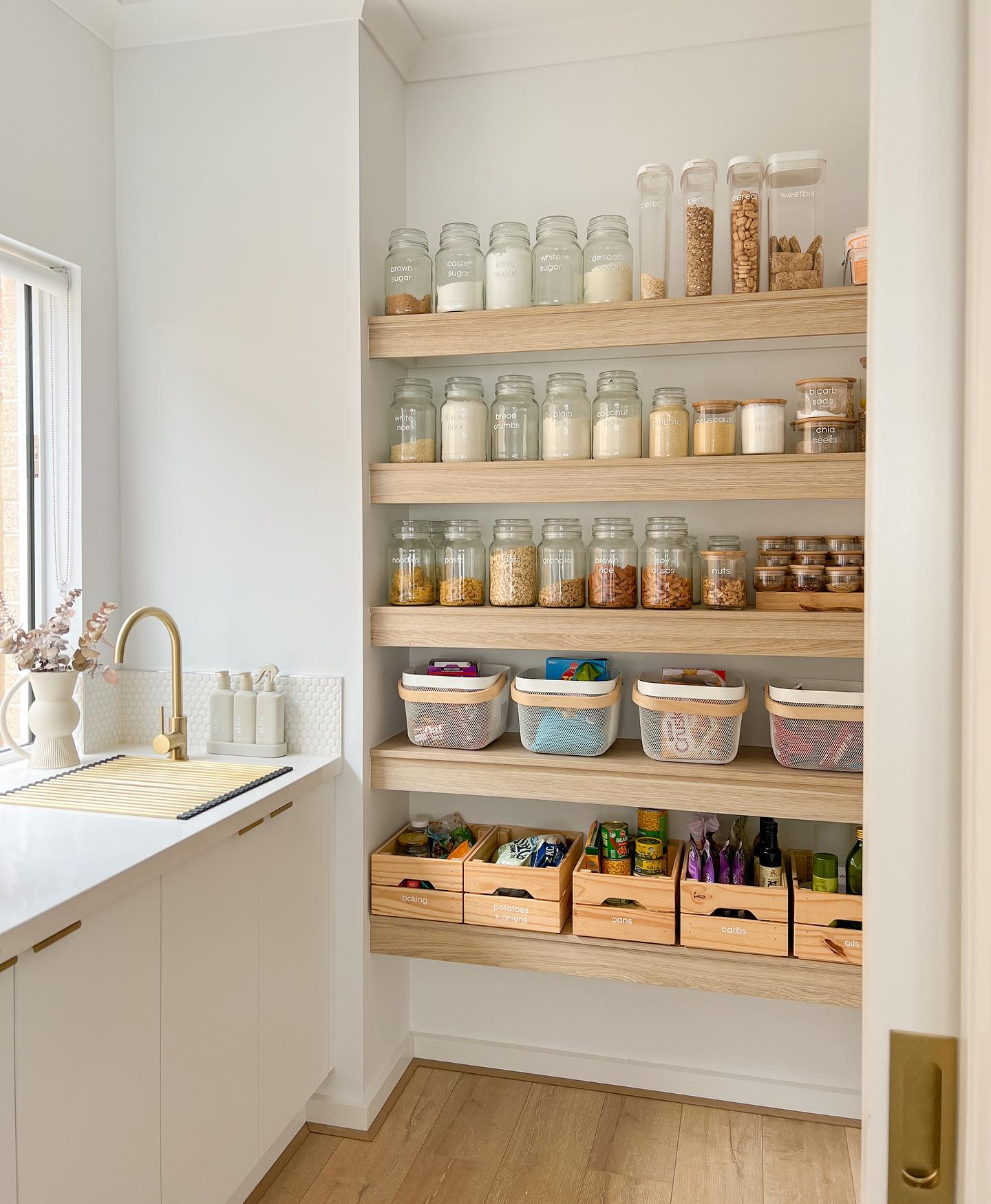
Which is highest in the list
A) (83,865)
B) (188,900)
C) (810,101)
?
(810,101)

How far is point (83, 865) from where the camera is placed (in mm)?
1508

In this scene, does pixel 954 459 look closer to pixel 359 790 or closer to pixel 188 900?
pixel 188 900

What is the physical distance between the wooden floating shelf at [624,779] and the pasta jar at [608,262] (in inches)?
42.0

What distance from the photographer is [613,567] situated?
7.11ft

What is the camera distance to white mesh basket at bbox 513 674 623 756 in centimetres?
217

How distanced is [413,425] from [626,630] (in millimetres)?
725

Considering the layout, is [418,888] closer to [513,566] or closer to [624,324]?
[513,566]

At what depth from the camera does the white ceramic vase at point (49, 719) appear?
2080mm

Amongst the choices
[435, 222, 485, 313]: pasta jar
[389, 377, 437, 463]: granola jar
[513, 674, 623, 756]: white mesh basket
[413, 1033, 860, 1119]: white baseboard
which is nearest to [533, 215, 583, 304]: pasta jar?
[435, 222, 485, 313]: pasta jar

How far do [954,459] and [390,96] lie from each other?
7.13ft

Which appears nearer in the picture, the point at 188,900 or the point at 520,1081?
the point at 188,900

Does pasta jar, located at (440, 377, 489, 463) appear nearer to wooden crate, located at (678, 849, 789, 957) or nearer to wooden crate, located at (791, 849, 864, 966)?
wooden crate, located at (678, 849, 789, 957)

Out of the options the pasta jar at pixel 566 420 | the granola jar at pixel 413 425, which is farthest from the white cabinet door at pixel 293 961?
the pasta jar at pixel 566 420

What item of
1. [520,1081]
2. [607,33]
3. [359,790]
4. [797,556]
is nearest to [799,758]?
[797,556]
